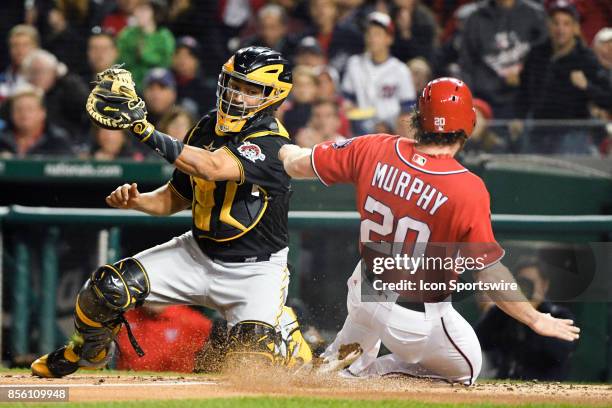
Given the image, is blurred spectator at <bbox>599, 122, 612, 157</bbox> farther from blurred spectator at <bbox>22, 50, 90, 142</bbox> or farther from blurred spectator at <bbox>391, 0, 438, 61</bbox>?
blurred spectator at <bbox>22, 50, 90, 142</bbox>

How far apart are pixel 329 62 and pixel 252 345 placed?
19.3 ft

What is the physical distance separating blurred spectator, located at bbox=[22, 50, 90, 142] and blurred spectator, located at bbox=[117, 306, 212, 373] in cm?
371

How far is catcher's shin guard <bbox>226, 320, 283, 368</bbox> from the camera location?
206 inches

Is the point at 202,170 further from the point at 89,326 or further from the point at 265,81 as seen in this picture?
the point at 89,326

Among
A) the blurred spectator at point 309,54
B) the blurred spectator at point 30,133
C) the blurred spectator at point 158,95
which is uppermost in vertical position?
the blurred spectator at point 309,54

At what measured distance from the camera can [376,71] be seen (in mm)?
10273

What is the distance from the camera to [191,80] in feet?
34.7

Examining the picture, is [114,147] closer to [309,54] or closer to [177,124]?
[177,124]

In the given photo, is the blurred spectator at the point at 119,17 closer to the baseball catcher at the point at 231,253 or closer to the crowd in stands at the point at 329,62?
the crowd in stands at the point at 329,62

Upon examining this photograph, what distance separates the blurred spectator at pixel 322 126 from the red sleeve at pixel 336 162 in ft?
14.6

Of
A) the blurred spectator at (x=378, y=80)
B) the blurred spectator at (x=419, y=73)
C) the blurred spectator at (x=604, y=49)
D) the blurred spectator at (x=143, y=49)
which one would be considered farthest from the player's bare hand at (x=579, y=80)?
the blurred spectator at (x=143, y=49)

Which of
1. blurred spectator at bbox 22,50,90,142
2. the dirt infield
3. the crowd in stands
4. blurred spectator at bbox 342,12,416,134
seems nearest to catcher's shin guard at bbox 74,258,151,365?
the dirt infield

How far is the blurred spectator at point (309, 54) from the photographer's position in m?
10.4

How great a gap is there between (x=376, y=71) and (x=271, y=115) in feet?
16.0
